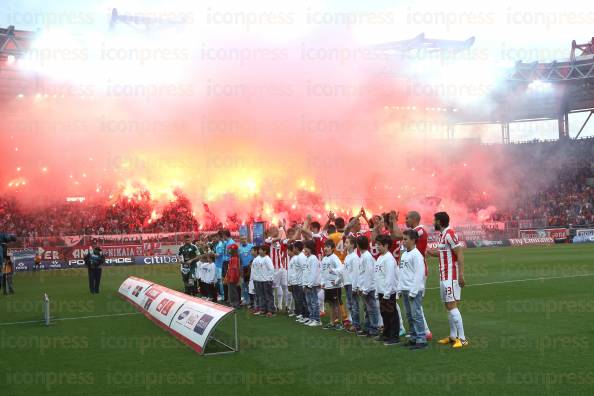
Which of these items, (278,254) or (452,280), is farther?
(278,254)

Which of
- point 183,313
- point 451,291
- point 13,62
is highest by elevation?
point 13,62

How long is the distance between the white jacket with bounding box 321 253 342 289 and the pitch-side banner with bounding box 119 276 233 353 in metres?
Result: 2.50

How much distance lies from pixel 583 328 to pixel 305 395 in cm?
610

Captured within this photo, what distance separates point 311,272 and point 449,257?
350 cm

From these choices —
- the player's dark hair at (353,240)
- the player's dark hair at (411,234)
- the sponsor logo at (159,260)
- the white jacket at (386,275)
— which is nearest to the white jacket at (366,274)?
the white jacket at (386,275)

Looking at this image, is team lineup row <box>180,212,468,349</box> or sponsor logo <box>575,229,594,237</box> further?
sponsor logo <box>575,229,594,237</box>

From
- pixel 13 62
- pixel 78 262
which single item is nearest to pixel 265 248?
pixel 78 262

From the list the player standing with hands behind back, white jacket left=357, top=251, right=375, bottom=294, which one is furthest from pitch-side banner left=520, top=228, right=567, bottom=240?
the player standing with hands behind back

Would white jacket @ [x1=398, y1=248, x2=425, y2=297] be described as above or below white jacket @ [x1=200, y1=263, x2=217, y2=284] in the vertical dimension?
above

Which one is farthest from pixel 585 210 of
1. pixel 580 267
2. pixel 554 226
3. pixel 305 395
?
pixel 305 395

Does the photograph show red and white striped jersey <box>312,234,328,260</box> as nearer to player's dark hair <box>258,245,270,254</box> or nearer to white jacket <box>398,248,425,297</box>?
player's dark hair <box>258,245,270,254</box>

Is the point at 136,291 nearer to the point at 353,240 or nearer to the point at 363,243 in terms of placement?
the point at 353,240

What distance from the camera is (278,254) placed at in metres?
14.2

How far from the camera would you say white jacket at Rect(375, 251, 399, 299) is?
31.2 ft
